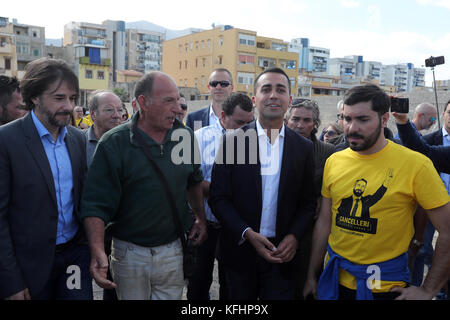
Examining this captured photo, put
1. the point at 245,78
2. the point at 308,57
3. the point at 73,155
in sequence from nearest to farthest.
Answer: the point at 73,155, the point at 245,78, the point at 308,57

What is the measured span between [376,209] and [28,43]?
178ft

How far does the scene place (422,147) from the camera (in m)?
3.06

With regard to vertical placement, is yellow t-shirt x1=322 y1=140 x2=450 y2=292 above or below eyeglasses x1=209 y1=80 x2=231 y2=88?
below

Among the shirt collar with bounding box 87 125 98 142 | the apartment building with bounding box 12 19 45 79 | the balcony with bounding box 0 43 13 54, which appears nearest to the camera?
the shirt collar with bounding box 87 125 98 142

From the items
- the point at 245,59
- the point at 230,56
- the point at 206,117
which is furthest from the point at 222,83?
the point at 245,59

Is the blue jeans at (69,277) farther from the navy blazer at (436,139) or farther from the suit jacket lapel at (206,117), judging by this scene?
the navy blazer at (436,139)

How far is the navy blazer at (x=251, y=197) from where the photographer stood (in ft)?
9.11

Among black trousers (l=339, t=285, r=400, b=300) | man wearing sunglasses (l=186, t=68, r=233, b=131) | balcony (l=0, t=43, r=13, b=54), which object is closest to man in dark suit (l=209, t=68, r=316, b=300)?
black trousers (l=339, t=285, r=400, b=300)

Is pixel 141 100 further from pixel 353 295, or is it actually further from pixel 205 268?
pixel 353 295

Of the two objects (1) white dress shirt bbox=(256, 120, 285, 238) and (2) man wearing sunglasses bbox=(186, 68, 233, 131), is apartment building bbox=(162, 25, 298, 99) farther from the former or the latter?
(1) white dress shirt bbox=(256, 120, 285, 238)

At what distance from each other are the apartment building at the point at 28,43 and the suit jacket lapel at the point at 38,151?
48749 mm

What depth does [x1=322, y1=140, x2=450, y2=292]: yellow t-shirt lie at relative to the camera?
2.30 meters

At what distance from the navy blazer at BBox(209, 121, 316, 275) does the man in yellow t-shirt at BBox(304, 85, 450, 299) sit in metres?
0.31
